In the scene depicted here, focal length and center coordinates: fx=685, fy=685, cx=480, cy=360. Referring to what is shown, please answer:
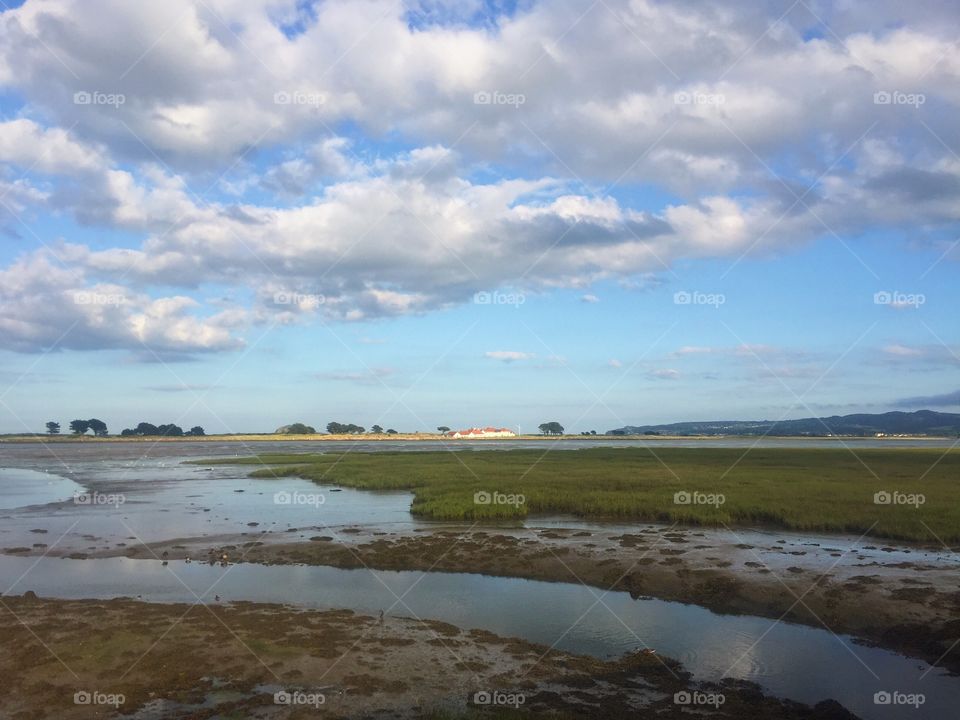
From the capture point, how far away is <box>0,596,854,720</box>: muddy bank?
454 inches

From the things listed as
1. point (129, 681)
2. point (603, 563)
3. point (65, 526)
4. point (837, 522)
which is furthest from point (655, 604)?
point (65, 526)

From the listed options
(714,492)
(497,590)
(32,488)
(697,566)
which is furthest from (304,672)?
(32,488)

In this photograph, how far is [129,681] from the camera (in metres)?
12.6

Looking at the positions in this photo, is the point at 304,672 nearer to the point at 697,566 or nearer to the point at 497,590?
the point at 497,590

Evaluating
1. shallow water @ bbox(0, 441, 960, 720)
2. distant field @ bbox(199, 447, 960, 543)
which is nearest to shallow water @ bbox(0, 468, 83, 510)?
shallow water @ bbox(0, 441, 960, 720)

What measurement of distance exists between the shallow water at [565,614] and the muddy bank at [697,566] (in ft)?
2.88

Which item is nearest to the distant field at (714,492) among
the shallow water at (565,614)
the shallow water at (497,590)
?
the shallow water at (497,590)

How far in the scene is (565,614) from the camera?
1766 cm

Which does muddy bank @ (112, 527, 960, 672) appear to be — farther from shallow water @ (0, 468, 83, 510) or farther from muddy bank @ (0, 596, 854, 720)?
shallow water @ (0, 468, 83, 510)

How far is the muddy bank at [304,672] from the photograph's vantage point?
1153 cm

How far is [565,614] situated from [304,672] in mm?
7161

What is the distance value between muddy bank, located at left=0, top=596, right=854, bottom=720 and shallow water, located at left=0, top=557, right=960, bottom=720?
109 centimetres

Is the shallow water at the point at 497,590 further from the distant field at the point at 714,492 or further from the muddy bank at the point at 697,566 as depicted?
the distant field at the point at 714,492

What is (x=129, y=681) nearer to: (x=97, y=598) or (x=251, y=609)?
(x=251, y=609)
